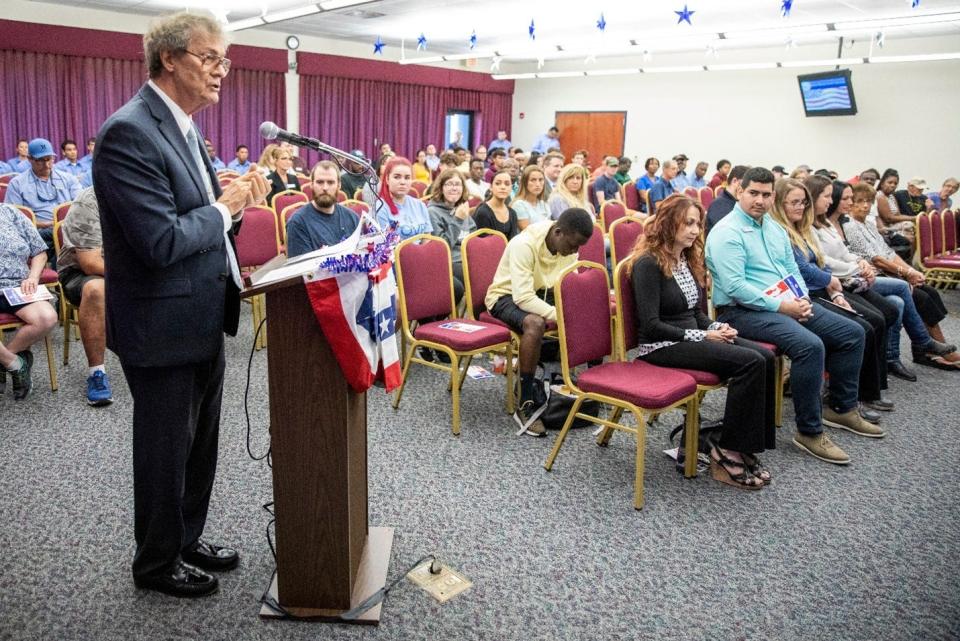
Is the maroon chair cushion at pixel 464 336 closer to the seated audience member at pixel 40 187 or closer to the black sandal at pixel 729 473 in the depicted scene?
the black sandal at pixel 729 473

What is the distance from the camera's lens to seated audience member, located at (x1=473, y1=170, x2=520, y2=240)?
4.69 meters

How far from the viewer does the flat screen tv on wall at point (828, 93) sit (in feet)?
37.7

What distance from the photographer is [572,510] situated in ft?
8.65

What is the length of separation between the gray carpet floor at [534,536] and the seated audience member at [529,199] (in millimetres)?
1826

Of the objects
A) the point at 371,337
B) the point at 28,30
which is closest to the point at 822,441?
the point at 371,337

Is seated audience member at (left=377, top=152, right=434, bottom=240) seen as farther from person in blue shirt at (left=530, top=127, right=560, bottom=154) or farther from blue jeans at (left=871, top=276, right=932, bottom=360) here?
person in blue shirt at (left=530, top=127, right=560, bottom=154)

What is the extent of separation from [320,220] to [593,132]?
41.8ft

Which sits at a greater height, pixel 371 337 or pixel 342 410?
pixel 371 337

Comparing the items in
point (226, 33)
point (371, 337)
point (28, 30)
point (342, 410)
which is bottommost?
point (342, 410)

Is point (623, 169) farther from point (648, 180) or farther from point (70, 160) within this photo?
point (70, 160)

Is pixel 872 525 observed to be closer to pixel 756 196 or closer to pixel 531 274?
pixel 756 196

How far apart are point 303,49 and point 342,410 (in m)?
12.8

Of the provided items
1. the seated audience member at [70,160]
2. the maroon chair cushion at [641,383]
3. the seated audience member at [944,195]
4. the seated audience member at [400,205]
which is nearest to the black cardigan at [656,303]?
the maroon chair cushion at [641,383]

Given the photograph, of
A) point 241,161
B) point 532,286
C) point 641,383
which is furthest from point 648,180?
point 641,383
